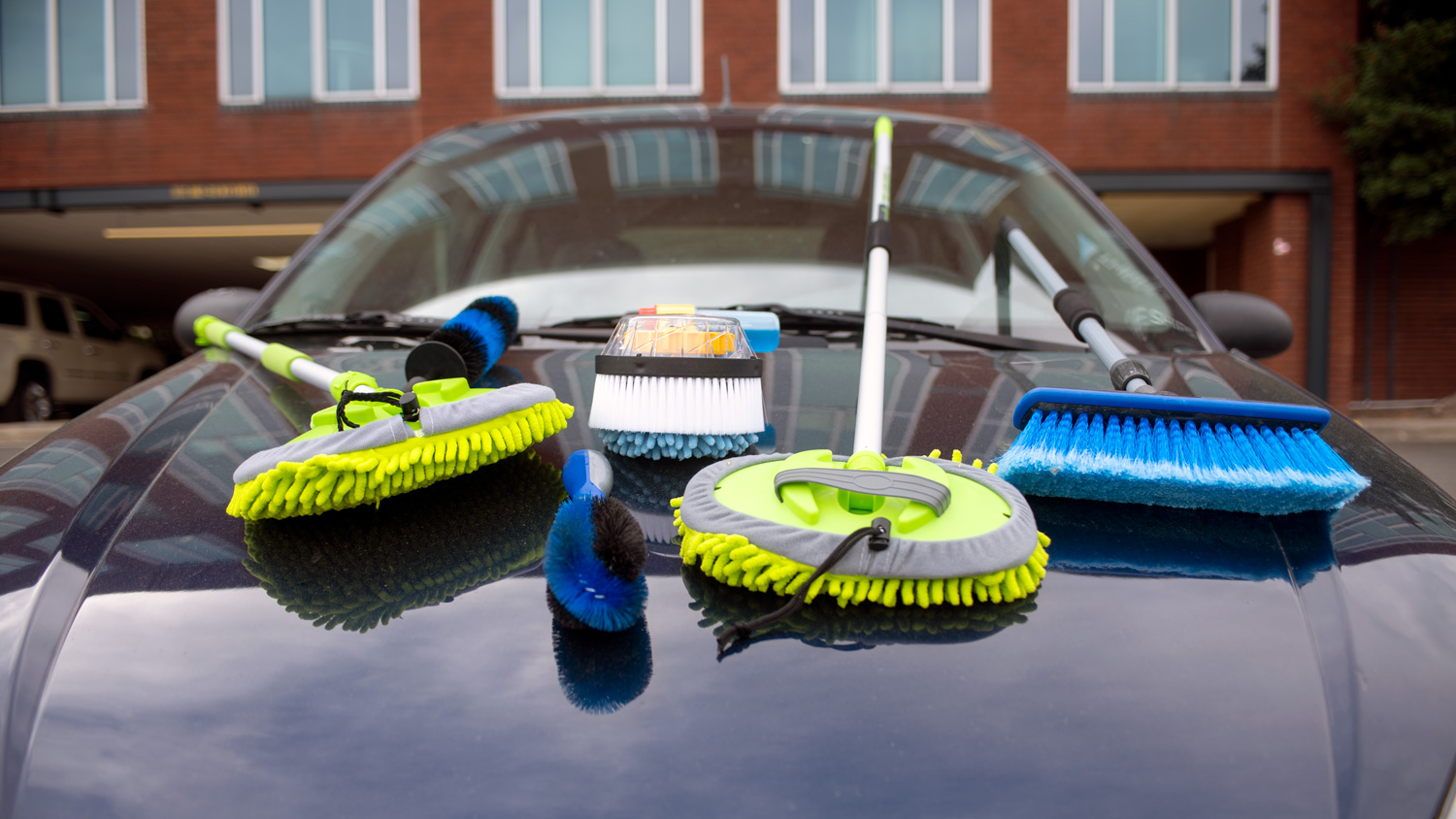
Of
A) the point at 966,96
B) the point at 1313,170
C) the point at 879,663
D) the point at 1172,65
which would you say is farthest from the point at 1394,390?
the point at 879,663

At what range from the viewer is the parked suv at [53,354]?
10727mm

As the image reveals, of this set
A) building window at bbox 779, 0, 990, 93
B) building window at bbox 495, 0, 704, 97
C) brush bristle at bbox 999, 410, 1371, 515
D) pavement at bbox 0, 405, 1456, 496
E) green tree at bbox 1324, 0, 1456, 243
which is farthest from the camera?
building window at bbox 495, 0, 704, 97

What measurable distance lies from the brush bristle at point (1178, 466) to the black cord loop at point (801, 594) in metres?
0.31

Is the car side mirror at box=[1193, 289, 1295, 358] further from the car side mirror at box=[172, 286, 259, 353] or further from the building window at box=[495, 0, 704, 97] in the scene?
the building window at box=[495, 0, 704, 97]

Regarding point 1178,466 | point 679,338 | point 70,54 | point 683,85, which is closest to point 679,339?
point 679,338

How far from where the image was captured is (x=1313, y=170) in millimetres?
12031

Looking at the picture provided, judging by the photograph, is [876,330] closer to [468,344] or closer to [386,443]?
[468,344]

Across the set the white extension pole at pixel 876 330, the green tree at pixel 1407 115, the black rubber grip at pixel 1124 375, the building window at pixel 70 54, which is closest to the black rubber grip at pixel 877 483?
the white extension pole at pixel 876 330

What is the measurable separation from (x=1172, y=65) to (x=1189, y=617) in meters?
13.5

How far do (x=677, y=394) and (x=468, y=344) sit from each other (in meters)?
0.34

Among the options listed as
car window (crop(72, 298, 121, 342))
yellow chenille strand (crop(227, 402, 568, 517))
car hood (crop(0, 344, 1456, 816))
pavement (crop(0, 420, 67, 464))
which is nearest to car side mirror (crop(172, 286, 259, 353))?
car hood (crop(0, 344, 1456, 816))

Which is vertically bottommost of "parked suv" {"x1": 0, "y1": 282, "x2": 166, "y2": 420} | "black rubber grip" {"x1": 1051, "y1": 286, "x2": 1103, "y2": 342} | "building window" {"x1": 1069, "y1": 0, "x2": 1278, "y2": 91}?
"parked suv" {"x1": 0, "y1": 282, "x2": 166, "y2": 420}

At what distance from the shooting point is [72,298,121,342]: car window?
40.0 ft

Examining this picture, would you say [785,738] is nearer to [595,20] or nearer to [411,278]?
[411,278]
